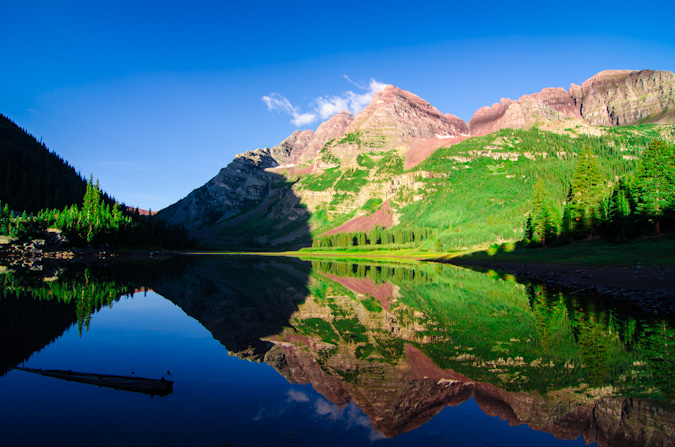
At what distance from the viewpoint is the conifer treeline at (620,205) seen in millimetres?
64188

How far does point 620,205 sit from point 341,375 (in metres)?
80.1

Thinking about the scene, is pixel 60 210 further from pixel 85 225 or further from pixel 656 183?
pixel 656 183

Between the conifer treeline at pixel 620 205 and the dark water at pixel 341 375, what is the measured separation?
48022 millimetres

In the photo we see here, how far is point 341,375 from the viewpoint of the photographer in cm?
1586

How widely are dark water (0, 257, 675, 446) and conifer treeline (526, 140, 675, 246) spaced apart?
158ft

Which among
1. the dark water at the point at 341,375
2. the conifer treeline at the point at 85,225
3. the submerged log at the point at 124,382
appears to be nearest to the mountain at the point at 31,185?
the conifer treeline at the point at 85,225

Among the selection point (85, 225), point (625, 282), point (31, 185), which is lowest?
point (625, 282)

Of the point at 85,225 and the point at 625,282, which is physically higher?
the point at 85,225

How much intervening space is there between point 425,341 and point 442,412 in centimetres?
868

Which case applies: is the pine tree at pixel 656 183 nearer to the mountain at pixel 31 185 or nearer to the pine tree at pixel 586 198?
the pine tree at pixel 586 198

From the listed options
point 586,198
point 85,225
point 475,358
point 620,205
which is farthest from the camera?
point 85,225

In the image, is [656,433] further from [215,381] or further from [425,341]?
[215,381]

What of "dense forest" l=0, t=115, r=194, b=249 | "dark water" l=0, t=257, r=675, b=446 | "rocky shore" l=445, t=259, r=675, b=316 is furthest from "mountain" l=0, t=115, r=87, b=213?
"rocky shore" l=445, t=259, r=675, b=316

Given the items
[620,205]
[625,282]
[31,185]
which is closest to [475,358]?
[625,282]
